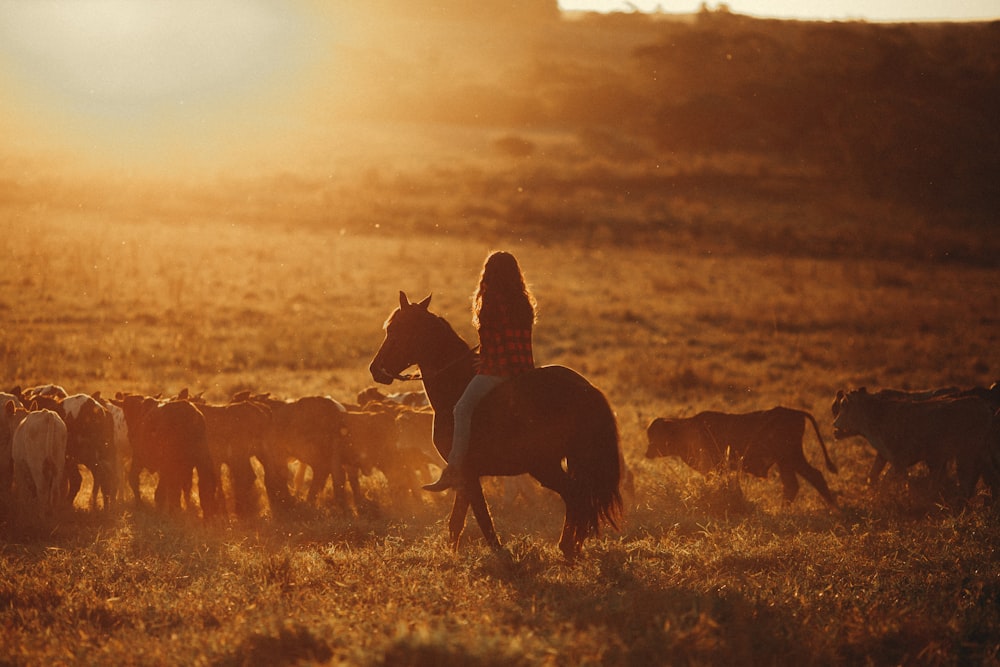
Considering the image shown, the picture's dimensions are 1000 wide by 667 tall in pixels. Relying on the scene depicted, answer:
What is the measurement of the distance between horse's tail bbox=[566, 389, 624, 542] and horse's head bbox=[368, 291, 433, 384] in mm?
1594

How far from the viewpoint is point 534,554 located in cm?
805

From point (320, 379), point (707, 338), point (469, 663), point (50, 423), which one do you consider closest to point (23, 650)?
point (469, 663)

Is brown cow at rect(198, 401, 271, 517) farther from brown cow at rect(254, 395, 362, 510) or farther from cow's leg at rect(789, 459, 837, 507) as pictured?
cow's leg at rect(789, 459, 837, 507)

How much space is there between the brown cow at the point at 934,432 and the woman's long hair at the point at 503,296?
5387 mm

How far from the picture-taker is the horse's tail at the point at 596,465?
798 cm

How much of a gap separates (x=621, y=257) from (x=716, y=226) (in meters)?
8.26

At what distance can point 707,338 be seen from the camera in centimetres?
2558

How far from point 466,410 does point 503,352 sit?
54 centimetres

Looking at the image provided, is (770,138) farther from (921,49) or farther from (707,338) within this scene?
(707,338)

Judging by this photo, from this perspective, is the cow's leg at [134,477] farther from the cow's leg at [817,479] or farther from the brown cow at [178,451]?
the cow's leg at [817,479]

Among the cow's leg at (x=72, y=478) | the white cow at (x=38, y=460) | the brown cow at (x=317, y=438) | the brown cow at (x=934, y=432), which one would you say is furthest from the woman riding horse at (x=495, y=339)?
the brown cow at (x=934, y=432)

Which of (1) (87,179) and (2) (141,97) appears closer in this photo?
(1) (87,179)

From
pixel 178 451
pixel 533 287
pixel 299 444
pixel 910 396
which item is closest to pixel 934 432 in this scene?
pixel 910 396

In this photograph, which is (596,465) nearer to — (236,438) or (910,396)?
(236,438)
